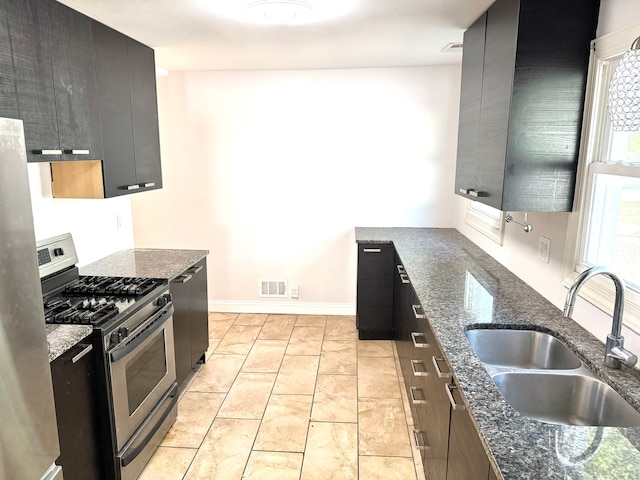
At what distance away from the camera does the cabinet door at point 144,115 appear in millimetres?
2803

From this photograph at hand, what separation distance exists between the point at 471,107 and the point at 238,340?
A: 2.69m

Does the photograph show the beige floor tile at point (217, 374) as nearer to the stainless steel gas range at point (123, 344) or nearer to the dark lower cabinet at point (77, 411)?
the stainless steel gas range at point (123, 344)

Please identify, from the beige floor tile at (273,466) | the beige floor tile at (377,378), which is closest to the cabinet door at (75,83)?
the beige floor tile at (273,466)

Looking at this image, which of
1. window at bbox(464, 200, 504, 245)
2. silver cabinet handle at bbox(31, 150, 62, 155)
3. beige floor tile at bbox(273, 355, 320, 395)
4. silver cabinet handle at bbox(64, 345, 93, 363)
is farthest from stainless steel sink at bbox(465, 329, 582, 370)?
silver cabinet handle at bbox(31, 150, 62, 155)

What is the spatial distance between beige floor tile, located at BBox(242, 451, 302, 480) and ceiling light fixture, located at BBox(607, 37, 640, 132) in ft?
6.90

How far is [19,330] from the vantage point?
112cm

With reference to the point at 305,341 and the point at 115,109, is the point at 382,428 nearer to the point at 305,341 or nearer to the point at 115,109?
the point at 305,341

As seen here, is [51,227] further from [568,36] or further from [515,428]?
[568,36]

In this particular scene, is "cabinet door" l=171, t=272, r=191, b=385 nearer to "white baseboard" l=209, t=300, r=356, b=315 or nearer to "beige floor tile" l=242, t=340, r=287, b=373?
"beige floor tile" l=242, t=340, r=287, b=373

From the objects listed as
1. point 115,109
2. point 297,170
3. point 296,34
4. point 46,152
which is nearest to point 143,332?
point 46,152

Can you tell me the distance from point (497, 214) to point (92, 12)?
9.21 feet

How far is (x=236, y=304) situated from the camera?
4512 millimetres

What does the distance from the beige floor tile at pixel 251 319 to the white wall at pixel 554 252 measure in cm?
228

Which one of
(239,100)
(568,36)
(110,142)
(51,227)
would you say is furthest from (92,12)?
(568,36)
